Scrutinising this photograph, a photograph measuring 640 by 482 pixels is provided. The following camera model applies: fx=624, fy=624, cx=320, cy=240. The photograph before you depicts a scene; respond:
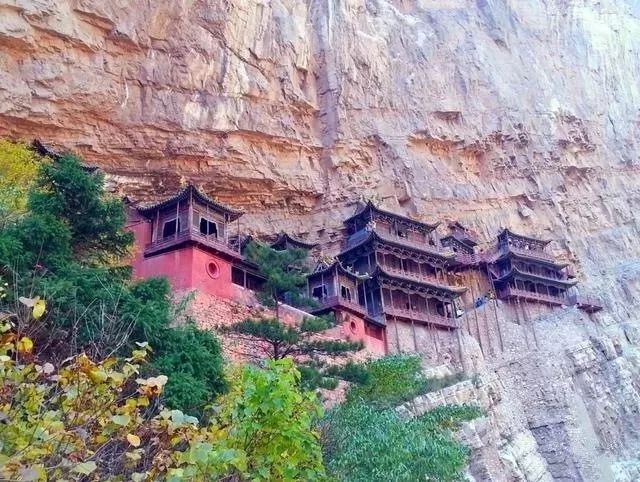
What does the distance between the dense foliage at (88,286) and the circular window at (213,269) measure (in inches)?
172

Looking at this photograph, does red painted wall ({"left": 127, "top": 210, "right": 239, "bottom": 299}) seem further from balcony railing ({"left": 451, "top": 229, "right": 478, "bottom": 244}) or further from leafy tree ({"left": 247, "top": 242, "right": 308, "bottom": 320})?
balcony railing ({"left": 451, "top": 229, "right": 478, "bottom": 244})

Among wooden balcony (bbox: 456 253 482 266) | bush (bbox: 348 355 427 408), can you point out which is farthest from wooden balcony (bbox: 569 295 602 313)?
bush (bbox: 348 355 427 408)

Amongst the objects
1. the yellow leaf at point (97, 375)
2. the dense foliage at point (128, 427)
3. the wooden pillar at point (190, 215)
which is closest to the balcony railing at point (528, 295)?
the wooden pillar at point (190, 215)

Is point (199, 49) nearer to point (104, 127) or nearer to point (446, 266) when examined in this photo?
point (104, 127)

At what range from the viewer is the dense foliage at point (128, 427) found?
9.22ft

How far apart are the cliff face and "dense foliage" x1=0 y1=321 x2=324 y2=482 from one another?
12.7m

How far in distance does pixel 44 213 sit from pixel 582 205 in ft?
97.8

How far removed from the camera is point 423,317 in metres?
23.7

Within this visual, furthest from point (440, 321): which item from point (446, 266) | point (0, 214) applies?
point (0, 214)

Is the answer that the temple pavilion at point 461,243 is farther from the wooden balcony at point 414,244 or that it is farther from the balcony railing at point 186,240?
the balcony railing at point 186,240

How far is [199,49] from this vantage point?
23.0 m

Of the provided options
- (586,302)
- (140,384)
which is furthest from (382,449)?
(586,302)

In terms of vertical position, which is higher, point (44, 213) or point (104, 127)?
point (104, 127)

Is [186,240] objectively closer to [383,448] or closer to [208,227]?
[208,227]
